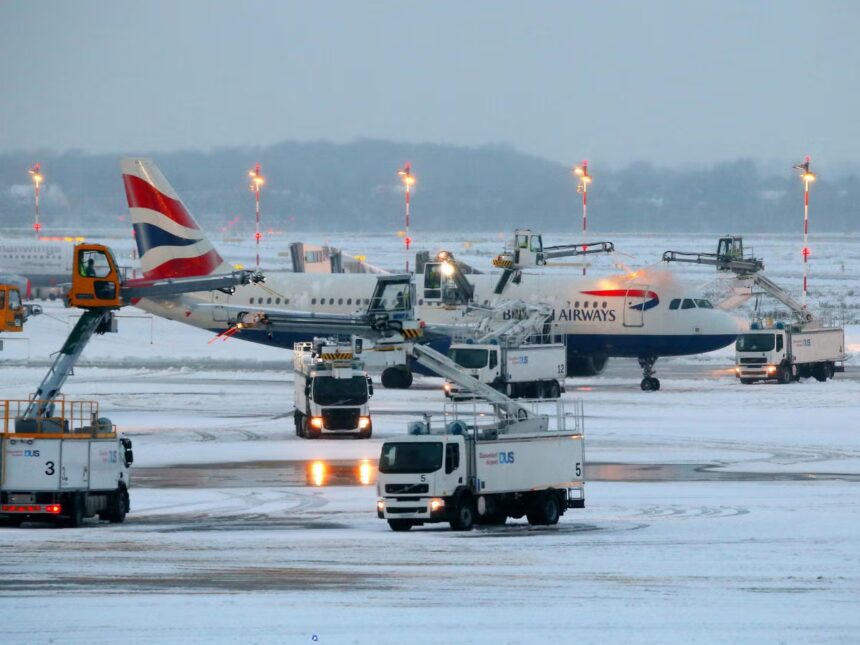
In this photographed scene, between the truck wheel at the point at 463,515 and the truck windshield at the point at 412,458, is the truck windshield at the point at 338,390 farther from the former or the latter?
the truck wheel at the point at 463,515

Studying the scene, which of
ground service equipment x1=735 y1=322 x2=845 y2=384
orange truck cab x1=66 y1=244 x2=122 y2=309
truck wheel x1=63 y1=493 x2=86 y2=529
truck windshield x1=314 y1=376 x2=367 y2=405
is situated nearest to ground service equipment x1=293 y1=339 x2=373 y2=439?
truck windshield x1=314 y1=376 x2=367 y2=405

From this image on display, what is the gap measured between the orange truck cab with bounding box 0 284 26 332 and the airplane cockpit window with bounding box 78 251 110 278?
3226cm

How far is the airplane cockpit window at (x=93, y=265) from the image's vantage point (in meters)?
34.6

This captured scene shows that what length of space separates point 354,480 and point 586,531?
10.1 meters

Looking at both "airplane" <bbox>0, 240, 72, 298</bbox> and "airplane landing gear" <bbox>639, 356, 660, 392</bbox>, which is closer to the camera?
"airplane landing gear" <bbox>639, 356, 660, 392</bbox>

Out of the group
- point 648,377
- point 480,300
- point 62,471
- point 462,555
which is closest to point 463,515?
point 462,555

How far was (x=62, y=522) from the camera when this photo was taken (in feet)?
104

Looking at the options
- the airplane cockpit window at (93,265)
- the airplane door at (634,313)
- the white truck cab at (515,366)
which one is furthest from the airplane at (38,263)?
the airplane cockpit window at (93,265)

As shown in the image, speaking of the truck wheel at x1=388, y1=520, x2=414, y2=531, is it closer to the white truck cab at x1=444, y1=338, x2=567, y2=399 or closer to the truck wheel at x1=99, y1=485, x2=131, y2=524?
the truck wheel at x1=99, y1=485, x2=131, y2=524

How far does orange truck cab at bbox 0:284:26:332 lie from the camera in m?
66.3

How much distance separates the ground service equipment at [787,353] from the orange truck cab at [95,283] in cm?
4284

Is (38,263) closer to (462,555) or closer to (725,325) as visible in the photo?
(725,325)

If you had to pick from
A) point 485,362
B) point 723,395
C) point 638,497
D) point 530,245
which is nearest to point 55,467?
point 638,497

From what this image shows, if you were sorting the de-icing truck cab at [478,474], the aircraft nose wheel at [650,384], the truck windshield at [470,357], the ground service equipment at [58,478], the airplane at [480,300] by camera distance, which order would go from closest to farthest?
1. the de-icing truck cab at [478,474]
2. the ground service equipment at [58,478]
3. the truck windshield at [470,357]
4. the aircraft nose wheel at [650,384]
5. the airplane at [480,300]
